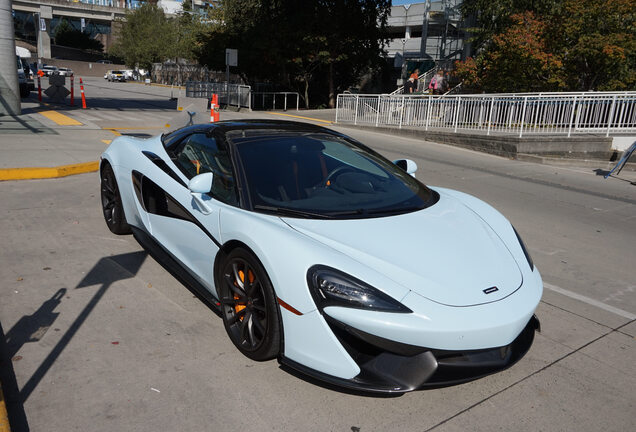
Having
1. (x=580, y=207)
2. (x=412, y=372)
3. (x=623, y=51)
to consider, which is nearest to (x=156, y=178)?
(x=412, y=372)

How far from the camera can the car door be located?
3410 millimetres

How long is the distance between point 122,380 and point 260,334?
0.82 m

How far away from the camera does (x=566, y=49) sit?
1683cm

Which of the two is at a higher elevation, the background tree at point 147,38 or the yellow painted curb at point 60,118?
the background tree at point 147,38

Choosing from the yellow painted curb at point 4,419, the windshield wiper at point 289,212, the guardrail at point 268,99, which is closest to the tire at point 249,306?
the windshield wiper at point 289,212

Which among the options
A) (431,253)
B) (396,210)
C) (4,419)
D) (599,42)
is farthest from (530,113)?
(4,419)

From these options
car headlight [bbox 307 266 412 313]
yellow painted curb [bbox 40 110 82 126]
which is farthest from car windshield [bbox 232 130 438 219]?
yellow painted curb [bbox 40 110 82 126]

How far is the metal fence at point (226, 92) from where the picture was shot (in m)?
26.5

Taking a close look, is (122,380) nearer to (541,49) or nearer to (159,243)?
(159,243)

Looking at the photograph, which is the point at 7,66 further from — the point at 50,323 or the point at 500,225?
the point at 500,225

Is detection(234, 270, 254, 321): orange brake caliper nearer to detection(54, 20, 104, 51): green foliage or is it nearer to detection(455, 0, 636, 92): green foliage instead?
detection(455, 0, 636, 92): green foliage

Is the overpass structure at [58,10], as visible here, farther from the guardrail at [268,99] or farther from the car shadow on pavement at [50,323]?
the car shadow on pavement at [50,323]

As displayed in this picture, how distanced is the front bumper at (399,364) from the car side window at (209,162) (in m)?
1.30

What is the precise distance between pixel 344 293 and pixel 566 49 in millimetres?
17527
